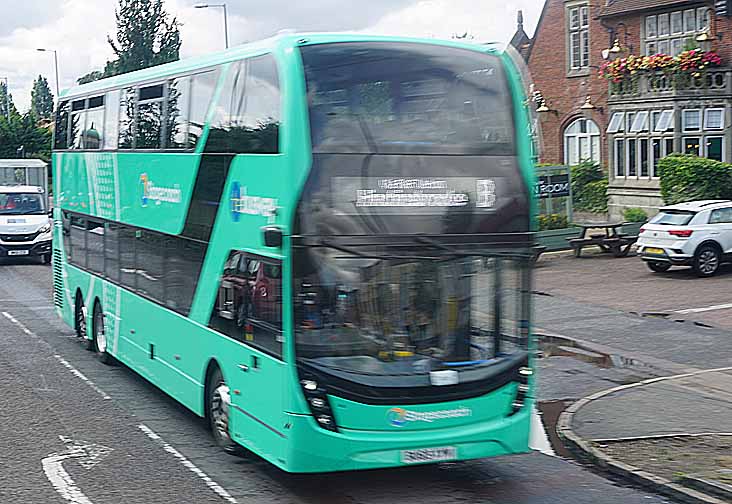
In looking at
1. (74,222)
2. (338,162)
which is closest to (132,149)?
(74,222)

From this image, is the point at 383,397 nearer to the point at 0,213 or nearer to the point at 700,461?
the point at 700,461

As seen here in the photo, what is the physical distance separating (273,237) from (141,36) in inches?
2823

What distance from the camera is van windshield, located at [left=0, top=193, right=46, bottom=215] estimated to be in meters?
29.6

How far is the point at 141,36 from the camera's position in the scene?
76500mm

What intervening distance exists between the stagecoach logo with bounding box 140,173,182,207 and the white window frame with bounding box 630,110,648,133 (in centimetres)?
2527

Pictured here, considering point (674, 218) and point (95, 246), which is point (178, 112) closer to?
point (95, 246)

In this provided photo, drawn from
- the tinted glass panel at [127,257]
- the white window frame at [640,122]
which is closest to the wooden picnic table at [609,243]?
the white window frame at [640,122]

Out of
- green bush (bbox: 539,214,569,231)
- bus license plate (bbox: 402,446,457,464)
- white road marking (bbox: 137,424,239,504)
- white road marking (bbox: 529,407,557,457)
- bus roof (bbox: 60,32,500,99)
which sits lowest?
white road marking (bbox: 529,407,557,457)

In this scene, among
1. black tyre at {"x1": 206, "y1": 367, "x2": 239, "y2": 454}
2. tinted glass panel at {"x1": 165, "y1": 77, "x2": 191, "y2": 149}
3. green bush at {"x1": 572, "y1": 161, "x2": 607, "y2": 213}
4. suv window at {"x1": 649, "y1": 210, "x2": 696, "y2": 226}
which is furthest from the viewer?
green bush at {"x1": 572, "y1": 161, "x2": 607, "y2": 213}

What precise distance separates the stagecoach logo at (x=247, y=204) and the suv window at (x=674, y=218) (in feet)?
54.6

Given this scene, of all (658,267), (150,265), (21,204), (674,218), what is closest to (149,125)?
(150,265)

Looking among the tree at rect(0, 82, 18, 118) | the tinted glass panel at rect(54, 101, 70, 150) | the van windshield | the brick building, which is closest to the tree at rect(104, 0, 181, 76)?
the tree at rect(0, 82, 18, 118)

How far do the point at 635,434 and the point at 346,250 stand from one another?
13.8ft

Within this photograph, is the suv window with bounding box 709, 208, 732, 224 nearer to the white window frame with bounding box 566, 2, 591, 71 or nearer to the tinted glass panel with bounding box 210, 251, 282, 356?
the white window frame with bounding box 566, 2, 591, 71
